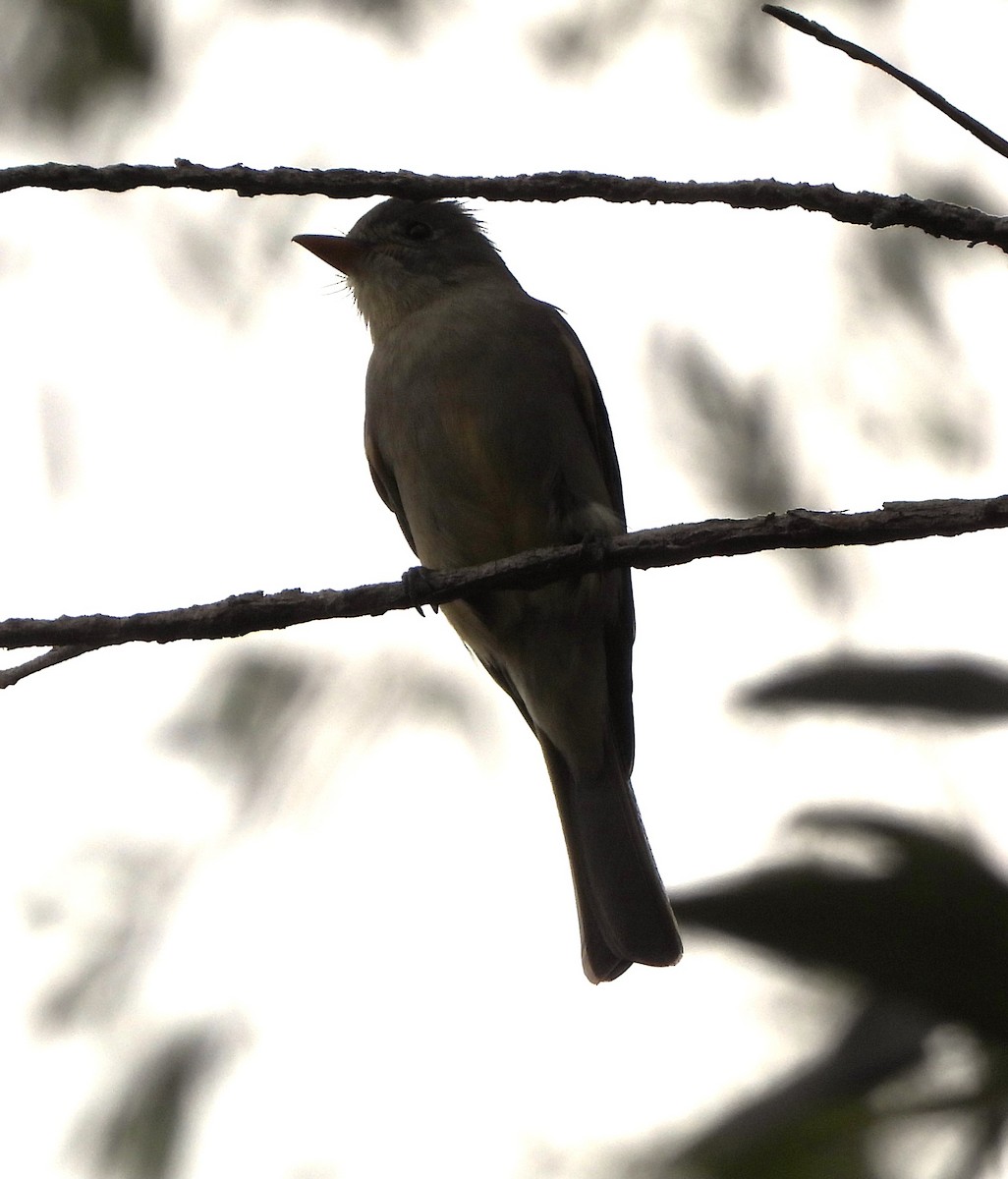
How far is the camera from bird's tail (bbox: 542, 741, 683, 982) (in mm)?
4152

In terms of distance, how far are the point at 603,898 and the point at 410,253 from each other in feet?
A: 7.10

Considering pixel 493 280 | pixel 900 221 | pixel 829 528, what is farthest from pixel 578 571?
pixel 493 280

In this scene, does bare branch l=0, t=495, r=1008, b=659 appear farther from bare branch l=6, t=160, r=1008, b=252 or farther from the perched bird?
the perched bird

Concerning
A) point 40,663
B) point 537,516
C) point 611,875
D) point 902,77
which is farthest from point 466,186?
point 611,875

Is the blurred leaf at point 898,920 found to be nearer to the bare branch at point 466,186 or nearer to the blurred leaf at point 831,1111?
the blurred leaf at point 831,1111

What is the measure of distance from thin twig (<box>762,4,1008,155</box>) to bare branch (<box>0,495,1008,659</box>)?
0.51 metres

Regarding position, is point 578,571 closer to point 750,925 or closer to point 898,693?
point 898,693

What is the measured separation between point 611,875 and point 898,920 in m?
2.91

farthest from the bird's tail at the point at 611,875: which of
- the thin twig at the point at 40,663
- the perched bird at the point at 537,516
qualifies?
the thin twig at the point at 40,663

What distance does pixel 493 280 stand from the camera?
15.9 ft

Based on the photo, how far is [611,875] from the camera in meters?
4.29

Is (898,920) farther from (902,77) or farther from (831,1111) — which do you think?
(902,77)

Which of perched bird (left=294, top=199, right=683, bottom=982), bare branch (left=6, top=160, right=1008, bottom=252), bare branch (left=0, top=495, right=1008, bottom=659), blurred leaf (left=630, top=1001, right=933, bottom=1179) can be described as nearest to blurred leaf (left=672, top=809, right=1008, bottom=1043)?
blurred leaf (left=630, top=1001, right=933, bottom=1179)

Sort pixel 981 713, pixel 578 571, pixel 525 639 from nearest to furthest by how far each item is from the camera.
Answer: pixel 981 713 < pixel 578 571 < pixel 525 639
